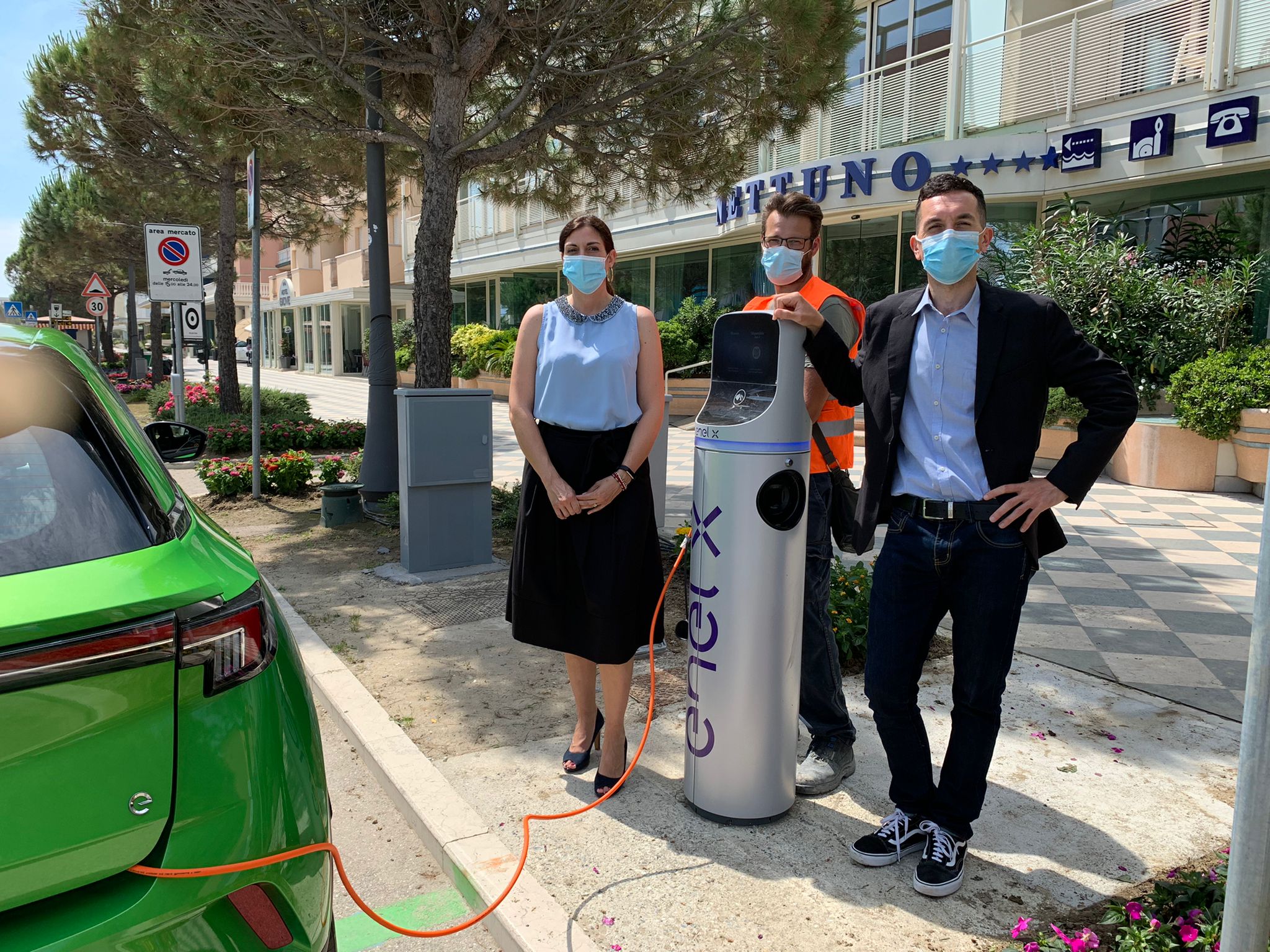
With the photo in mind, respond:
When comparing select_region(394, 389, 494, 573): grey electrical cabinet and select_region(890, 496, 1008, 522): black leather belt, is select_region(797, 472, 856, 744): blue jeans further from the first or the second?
select_region(394, 389, 494, 573): grey electrical cabinet

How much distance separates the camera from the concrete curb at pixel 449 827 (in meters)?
2.53

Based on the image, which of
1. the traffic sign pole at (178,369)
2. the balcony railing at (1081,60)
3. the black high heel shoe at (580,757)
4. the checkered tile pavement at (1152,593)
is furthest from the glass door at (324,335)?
the black high heel shoe at (580,757)

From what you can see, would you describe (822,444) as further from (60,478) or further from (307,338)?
(307,338)

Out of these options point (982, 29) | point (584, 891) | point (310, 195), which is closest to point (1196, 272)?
point (982, 29)

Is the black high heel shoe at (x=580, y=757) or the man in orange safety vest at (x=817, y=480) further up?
the man in orange safety vest at (x=817, y=480)

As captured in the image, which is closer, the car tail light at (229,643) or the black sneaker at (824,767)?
the car tail light at (229,643)

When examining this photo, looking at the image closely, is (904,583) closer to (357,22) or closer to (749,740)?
(749,740)

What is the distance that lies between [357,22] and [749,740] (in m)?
6.66

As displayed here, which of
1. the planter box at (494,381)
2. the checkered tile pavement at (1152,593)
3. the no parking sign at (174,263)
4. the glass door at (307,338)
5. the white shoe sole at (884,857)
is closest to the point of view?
the white shoe sole at (884,857)

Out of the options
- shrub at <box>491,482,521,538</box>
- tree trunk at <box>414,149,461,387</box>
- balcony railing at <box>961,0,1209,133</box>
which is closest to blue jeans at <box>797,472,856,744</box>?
shrub at <box>491,482,521,538</box>

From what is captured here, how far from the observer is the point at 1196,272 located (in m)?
12.3

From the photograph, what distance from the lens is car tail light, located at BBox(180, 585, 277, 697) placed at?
5.29 feet

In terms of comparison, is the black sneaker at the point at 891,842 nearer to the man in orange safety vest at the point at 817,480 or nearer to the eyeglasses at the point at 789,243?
the man in orange safety vest at the point at 817,480

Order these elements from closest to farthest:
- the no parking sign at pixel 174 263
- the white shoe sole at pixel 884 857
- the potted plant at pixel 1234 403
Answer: the white shoe sole at pixel 884 857 → the potted plant at pixel 1234 403 → the no parking sign at pixel 174 263
